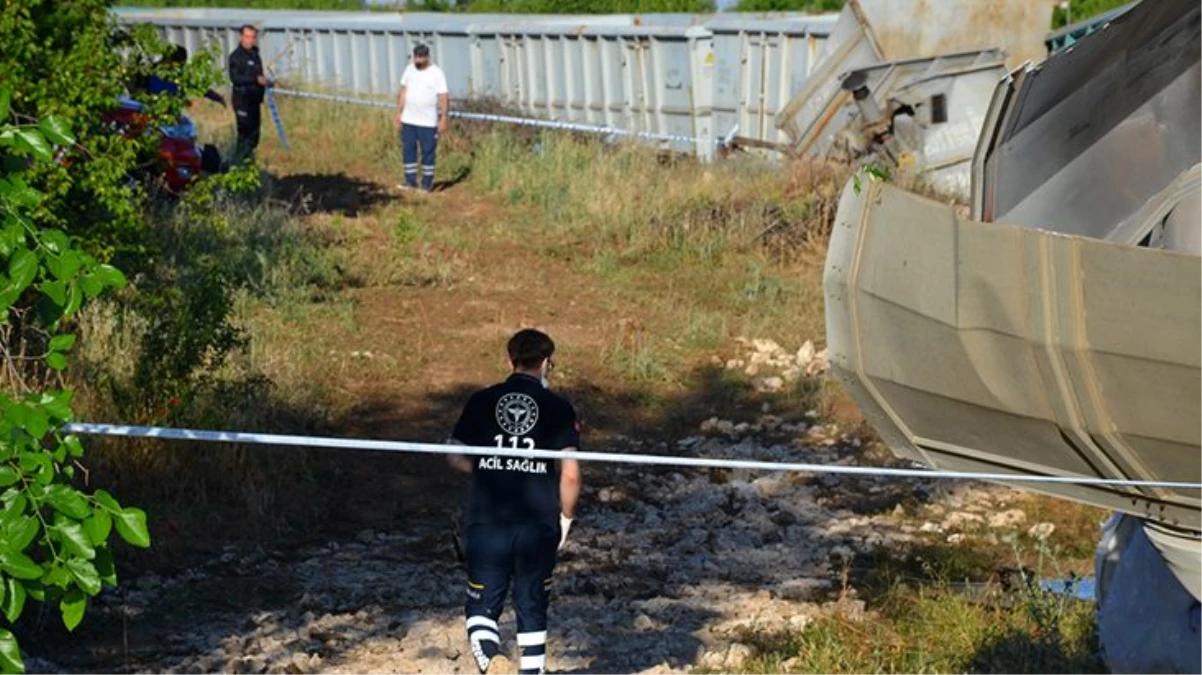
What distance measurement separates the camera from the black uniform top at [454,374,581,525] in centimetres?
681

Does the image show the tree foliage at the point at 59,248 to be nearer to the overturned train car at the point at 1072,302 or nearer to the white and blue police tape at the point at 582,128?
the overturned train car at the point at 1072,302

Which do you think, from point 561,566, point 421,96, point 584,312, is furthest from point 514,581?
point 421,96

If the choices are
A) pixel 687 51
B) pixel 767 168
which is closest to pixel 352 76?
pixel 687 51

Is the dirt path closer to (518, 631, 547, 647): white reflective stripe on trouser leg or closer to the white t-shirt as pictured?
(518, 631, 547, 647): white reflective stripe on trouser leg

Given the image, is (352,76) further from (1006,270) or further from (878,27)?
(1006,270)

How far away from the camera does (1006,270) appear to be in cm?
456

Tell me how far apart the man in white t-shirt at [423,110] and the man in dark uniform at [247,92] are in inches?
72.2

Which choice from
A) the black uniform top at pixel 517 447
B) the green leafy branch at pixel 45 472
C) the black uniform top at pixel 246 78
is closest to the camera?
the green leafy branch at pixel 45 472

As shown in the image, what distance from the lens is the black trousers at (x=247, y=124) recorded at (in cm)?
2091

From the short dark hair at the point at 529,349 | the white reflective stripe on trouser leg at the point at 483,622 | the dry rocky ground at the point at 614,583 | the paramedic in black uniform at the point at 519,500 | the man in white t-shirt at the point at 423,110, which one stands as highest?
the man in white t-shirt at the point at 423,110

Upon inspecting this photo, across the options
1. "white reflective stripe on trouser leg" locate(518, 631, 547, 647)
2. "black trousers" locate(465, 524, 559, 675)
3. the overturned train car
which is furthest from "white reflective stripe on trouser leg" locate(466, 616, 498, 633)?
the overturned train car

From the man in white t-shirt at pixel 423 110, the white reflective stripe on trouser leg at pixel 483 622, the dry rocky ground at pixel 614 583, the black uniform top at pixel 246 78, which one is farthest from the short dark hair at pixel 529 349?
the black uniform top at pixel 246 78

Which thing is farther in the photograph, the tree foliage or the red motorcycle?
the red motorcycle

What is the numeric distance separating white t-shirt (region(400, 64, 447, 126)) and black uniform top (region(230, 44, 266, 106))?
1973mm
